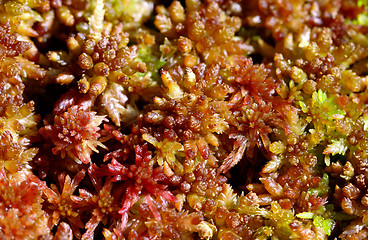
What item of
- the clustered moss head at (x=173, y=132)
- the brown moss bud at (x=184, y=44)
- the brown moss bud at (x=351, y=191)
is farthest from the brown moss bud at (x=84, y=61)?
the brown moss bud at (x=351, y=191)

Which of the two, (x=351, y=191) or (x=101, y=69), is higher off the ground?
(x=101, y=69)

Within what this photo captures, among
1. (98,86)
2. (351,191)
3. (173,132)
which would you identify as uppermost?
(98,86)

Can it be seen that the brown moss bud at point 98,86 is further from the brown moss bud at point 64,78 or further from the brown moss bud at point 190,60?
the brown moss bud at point 190,60

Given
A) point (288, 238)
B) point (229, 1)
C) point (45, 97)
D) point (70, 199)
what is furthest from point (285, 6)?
point (70, 199)

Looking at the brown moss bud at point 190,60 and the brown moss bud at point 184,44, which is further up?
the brown moss bud at point 184,44

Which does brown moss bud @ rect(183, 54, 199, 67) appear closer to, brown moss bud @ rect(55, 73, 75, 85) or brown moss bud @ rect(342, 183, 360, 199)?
brown moss bud @ rect(55, 73, 75, 85)

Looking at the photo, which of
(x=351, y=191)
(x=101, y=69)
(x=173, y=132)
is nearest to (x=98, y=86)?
(x=101, y=69)

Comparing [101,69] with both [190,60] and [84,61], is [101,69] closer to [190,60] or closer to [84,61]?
[84,61]

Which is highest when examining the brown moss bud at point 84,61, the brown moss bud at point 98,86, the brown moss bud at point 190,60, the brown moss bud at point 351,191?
the brown moss bud at point 84,61

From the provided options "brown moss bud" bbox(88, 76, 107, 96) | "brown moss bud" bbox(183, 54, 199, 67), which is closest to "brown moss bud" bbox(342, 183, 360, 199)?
"brown moss bud" bbox(183, 54, 199, 67)
